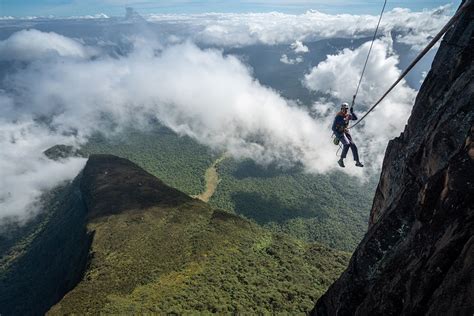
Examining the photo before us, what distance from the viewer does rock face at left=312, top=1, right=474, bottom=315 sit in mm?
12359

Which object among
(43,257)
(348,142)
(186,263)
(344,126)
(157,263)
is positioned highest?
(344,126)

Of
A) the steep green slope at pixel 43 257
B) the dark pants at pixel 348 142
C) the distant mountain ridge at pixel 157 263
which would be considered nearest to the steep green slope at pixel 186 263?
the distant mountain ridge at pixel 157 263

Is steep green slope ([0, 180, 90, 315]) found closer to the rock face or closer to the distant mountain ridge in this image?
the distant mountain ridge

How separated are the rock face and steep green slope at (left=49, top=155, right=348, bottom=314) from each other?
151 ft

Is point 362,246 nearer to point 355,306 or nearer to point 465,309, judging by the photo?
point 355,306

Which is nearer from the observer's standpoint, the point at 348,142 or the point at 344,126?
the point at 348,142

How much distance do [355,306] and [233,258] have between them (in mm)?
63015

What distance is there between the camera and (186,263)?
74750mm

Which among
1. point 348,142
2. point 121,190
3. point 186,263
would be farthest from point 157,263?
point 121,190

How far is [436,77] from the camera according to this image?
24.5m

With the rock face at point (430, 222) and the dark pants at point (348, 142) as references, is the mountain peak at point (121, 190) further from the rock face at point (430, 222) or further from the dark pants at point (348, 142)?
the rock face at point (430, 222)

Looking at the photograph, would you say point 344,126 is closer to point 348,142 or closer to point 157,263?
point 348,142

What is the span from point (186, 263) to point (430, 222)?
66.0 meters

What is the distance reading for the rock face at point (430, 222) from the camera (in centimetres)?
1236
